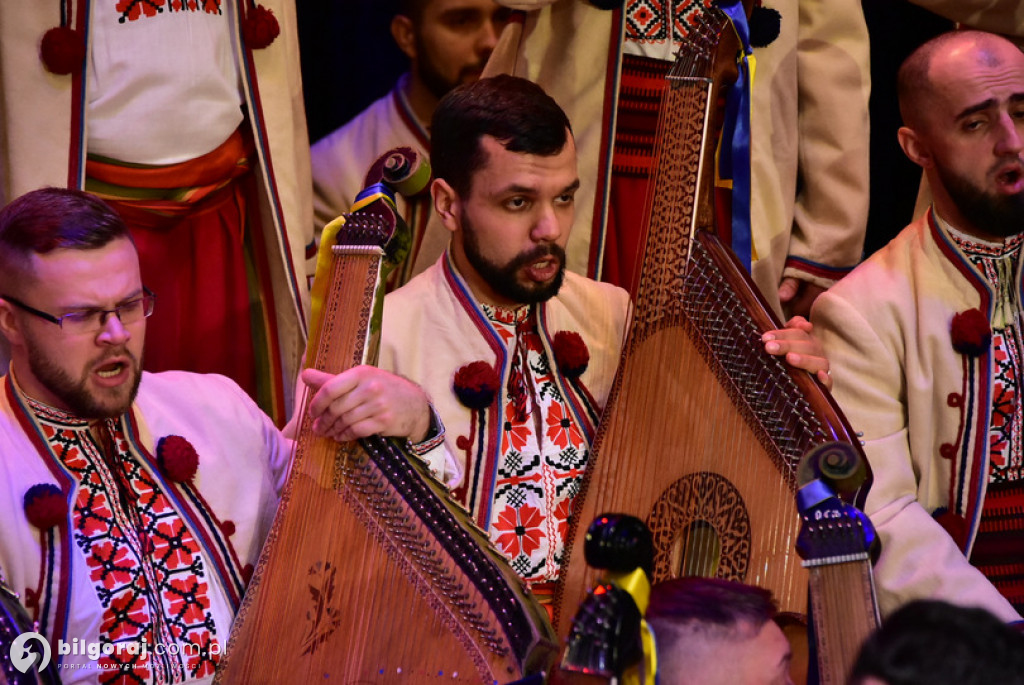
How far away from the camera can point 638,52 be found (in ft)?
11.7

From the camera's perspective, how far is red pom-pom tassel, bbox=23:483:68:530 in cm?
248

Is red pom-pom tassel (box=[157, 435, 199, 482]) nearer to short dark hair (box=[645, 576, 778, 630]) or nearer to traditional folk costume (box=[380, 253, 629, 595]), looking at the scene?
traditional folk costume (box=[380, 253, 629, 595])

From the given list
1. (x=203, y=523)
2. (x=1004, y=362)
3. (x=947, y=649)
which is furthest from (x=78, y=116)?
(x=947, y=649)

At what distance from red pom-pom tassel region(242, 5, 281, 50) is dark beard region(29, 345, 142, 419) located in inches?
48.4

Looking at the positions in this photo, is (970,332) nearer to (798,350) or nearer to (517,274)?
(798,350)

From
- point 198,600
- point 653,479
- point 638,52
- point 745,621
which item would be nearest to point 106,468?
point 198,600

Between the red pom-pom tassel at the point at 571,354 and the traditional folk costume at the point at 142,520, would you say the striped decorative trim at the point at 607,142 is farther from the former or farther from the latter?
the traditional folk costume at the point at 142,520

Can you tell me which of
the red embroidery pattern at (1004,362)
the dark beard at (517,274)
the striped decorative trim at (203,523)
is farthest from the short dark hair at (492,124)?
the red embroidery pattern at (1004,362)

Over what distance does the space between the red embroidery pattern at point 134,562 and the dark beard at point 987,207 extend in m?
1.99

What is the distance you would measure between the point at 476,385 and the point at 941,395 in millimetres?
1128

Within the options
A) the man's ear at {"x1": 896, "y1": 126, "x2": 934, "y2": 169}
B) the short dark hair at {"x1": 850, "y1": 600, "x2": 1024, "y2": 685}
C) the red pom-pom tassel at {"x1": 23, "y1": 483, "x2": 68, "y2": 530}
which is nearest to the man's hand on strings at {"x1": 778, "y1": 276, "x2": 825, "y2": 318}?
the man's ear at {"x1": 896, "y1": 126, "x2": 934, "y2": 169}

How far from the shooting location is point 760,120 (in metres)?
3.69

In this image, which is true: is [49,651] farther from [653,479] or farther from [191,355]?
[191,355]

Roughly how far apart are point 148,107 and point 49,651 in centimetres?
158
